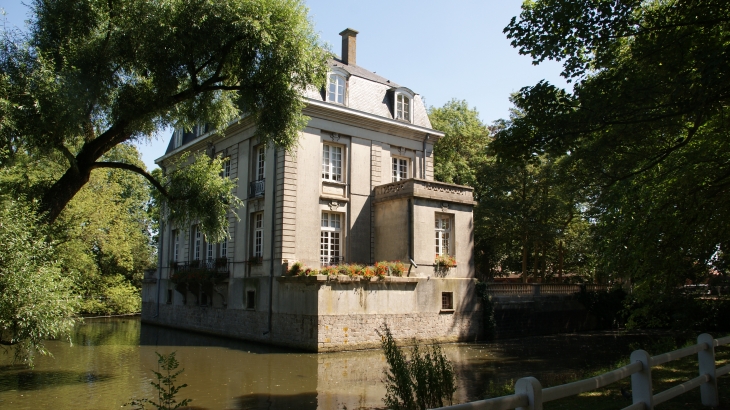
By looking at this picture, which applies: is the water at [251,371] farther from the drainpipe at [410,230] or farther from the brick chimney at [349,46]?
the brick chimney at [349,46]

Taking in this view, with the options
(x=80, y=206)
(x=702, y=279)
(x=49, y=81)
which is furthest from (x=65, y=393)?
(x=80, y=206)

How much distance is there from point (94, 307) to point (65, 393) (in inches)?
1036

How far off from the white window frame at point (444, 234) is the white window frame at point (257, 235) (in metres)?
7.38

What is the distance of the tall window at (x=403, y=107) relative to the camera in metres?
26.5

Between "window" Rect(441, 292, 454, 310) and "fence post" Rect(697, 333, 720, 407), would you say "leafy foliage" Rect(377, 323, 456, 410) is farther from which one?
"window" Rect(441, 292, 454, 310)

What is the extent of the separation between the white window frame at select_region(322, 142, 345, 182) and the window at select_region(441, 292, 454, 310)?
649 centimetres

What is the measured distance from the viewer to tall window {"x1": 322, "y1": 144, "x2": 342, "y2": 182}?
23594 mm

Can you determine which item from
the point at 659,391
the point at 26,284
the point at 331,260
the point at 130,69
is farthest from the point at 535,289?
the point at 26,284

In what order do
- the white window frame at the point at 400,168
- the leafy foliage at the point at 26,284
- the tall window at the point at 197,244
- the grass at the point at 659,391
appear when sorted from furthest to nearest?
the tall window at the point at 197,244 < the white window frame at the point at 400,168 < the leafy foliage at the point at 26,284 < the grass at the point at 659,391

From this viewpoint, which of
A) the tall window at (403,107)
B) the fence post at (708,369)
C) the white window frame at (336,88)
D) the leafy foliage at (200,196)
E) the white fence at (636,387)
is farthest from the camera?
the tall window at (403,107)

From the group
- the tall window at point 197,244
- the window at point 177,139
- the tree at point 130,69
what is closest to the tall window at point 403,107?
the tall window at point 197,244

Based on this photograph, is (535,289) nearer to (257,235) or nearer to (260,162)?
(257,235)

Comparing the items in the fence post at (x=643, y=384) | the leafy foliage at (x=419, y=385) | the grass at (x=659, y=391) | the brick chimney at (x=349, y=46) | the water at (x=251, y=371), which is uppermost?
the brick chimney at (x=349, y=46)

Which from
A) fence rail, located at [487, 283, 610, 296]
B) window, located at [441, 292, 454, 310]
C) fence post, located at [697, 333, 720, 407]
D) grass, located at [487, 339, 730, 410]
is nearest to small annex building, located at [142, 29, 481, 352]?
window, located at [441, 292, 454, 310]
